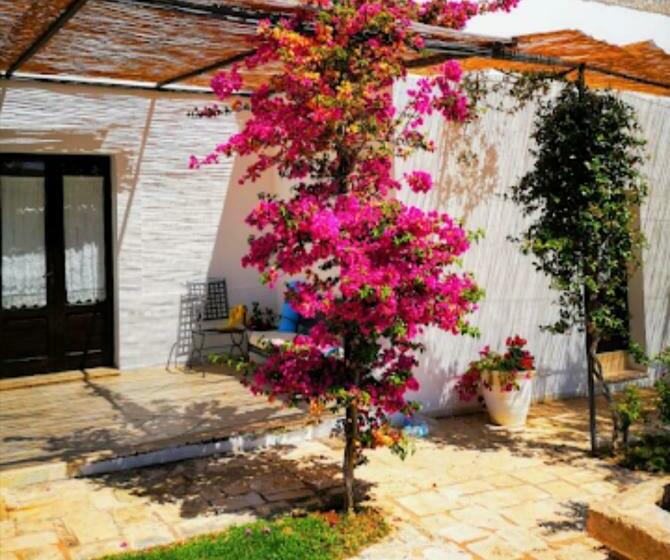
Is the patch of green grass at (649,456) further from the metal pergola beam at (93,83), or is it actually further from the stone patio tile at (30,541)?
the metal pergola beam at (93,83)

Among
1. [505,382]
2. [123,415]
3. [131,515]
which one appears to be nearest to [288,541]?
[131,515]

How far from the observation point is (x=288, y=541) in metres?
4.50

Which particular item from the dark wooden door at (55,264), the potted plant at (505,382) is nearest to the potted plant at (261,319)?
the dark wooden door at (55,264)

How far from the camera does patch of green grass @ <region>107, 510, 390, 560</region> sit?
14.3ft

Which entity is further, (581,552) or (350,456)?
(350,456)

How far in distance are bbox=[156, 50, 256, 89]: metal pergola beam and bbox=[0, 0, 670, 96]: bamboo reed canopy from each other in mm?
14

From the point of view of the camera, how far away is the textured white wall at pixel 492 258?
718cm

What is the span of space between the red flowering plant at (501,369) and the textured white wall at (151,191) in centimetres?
366

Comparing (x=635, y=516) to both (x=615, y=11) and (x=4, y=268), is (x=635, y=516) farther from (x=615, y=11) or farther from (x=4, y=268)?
(x=615, y=11)

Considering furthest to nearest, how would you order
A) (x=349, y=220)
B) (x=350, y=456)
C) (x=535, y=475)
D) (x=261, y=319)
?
(x=261, y=319), (x=535, y=475), (x=350, y=456), (x=349, y=220)

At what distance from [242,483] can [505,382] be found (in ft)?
9.04

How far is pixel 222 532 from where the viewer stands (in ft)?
15.5

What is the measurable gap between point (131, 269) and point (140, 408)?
217cm

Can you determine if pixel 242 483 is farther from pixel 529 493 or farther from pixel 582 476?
pixel 582 476
